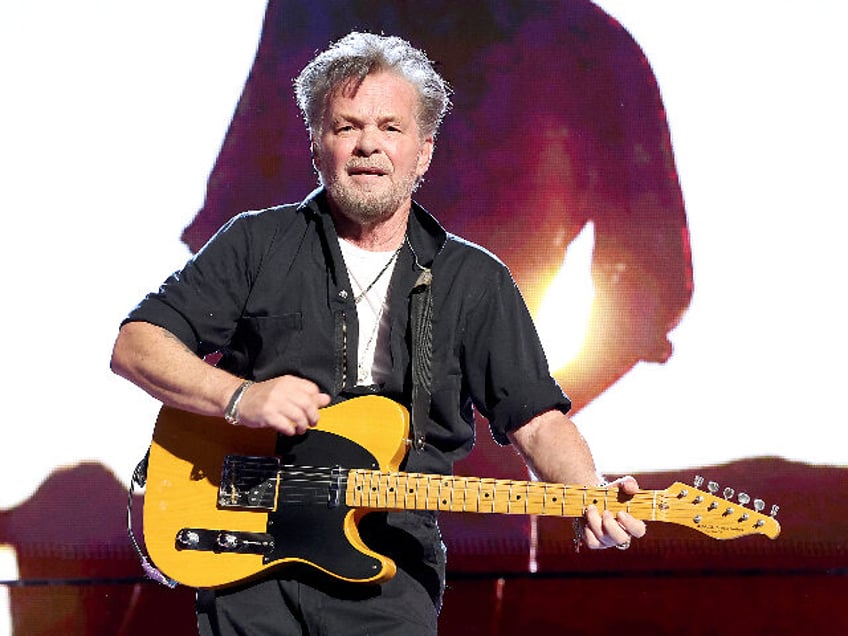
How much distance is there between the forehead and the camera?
2605mm

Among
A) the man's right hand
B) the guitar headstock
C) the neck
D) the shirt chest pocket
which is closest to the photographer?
the man's right hand

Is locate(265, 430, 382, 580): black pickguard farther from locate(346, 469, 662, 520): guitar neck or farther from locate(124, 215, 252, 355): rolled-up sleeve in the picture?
locate(124, 215, 252, 355): rolled-up sleeve

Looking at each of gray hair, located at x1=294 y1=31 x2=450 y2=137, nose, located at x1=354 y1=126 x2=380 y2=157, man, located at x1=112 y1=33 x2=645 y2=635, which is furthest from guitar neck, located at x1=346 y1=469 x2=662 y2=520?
gray hair, located at x1=294 y1=31 x2=450 y2=137

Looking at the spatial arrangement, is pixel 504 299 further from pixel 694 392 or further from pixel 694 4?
pixel 694 4

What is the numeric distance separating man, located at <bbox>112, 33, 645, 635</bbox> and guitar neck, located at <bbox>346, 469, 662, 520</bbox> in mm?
100

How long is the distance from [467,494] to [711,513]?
47cm

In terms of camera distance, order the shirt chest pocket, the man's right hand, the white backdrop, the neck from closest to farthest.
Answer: the man's right hand < the shirt chest pocket < the neck < the white backdrop

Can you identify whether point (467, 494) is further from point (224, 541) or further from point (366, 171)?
point (366, 171)

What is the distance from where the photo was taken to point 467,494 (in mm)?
2367

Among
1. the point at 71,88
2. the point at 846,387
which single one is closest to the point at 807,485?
the point at 846,387

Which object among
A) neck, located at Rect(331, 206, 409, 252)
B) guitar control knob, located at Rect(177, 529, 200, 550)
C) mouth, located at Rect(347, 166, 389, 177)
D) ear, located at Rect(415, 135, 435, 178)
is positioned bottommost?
guitar control knob, located at Rect(177, 529, 200, 550)

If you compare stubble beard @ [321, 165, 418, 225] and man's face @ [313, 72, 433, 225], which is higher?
man's face @ [313, 72, 433, 225]

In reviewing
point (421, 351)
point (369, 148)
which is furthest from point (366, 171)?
point (421, 351)

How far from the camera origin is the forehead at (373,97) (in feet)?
8.55
